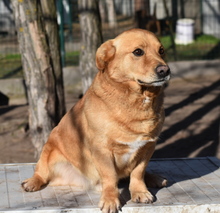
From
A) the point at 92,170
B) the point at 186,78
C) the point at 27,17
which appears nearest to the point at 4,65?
the point at 186,78

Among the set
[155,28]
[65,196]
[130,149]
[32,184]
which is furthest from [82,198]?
[155,28]

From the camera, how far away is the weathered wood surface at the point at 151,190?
12.3 feet

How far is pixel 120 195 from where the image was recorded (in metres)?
4.02

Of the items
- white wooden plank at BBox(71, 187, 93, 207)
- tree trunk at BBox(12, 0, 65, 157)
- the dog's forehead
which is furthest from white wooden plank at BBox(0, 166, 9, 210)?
the dog's forehead

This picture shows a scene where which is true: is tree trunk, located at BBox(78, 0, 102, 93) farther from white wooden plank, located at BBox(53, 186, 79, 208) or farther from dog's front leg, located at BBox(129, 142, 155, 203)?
dog's front leg, located at BBox(129, 142, 155, 203)

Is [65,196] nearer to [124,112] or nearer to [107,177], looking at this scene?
[107,177]

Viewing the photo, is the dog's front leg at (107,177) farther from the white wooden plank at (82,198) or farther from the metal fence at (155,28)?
the metal fence at (155,28)

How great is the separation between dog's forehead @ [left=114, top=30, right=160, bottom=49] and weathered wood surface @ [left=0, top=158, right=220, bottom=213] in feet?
4.05

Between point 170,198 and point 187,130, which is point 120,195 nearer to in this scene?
point 170,198

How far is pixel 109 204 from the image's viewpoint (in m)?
3.62

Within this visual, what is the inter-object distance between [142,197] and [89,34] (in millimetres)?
4652

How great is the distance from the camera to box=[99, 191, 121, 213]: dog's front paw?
11.8ft

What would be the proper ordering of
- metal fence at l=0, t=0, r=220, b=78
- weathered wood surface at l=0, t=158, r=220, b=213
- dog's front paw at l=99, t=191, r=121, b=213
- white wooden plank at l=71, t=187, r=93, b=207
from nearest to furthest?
dog's front paw at l=99, t=191, r=121, b=213 < weathered wood surface at l=0, t=158, r=220, b=213 < white wooden plank at l=71, t=187, r=93, b=207 < metal fence at l=0, t=0, r=220, b=78

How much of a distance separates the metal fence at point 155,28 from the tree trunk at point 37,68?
499 cm
